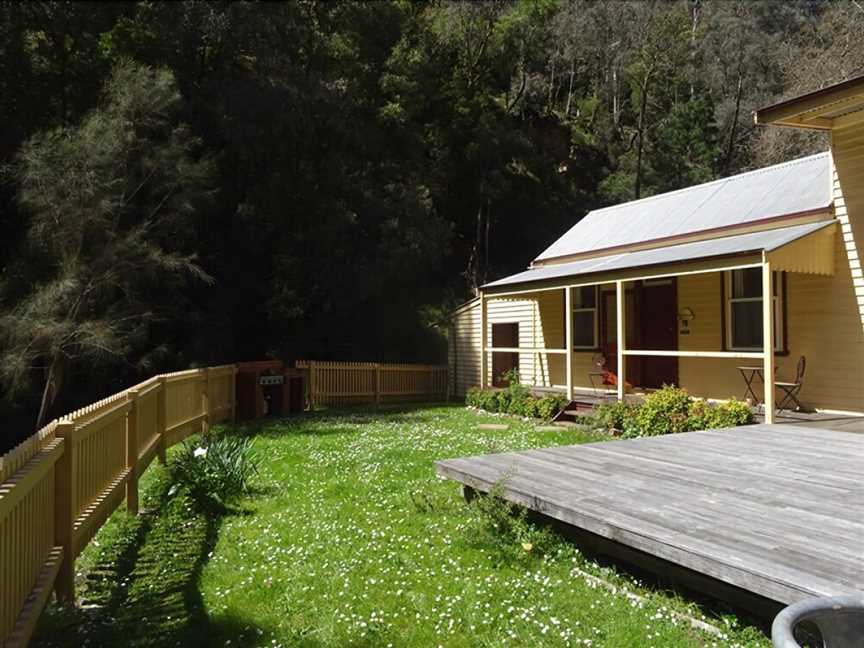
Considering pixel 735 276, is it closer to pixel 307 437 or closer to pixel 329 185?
pixel 307 437

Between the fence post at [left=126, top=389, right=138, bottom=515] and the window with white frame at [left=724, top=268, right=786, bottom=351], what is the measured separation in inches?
369

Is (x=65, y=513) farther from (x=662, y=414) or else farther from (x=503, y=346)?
(x=503, y=346)

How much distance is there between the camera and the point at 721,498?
4.75 metres

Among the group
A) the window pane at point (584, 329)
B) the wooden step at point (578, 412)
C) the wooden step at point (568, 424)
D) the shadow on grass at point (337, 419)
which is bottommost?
the shadow on grass at point (337, 419)

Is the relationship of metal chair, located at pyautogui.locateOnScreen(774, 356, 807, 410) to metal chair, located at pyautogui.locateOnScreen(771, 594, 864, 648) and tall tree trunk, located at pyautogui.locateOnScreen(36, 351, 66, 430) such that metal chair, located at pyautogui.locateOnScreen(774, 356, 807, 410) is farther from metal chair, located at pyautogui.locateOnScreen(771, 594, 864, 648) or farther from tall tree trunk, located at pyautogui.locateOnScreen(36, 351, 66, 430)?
tall tree trunk, located at pyautogui.locateOnScreen(36, 351, 66, 430)

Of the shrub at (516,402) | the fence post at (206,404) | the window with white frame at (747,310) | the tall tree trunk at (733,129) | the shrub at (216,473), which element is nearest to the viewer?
the shrub at (216,473)

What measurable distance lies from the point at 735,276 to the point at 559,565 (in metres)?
8.61

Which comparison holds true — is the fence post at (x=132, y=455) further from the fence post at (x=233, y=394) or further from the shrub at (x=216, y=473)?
the fence post at (x=233, y=394)

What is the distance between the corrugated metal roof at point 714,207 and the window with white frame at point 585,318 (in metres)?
1.01

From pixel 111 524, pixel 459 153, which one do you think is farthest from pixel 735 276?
pixel 459 153

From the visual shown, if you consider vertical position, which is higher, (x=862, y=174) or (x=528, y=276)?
(x=862, y=174)

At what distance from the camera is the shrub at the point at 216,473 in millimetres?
6719

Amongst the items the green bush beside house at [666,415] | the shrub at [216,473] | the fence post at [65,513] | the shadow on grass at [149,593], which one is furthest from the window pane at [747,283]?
the fence post at [65,513]

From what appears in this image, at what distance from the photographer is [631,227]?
14805 millimetres
